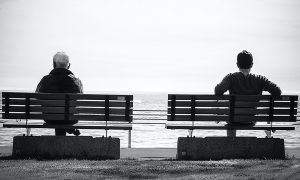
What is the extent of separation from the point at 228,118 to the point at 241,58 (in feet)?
3.48

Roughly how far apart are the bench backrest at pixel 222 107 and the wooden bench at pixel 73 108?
29.0 inches

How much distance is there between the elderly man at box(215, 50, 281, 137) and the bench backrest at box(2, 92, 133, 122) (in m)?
1.65

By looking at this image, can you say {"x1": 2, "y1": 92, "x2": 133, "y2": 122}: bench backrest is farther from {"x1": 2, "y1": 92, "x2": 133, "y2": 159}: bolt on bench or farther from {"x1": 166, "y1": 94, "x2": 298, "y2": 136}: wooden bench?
{"x1": 166, "y1": 94, "x2": 298, "y2": 136}: wooden bench

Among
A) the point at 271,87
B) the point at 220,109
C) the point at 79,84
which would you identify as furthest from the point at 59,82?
the point at 271,87

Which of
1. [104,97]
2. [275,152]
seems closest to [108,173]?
[104,97]

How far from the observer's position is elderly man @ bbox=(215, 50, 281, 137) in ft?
28.2

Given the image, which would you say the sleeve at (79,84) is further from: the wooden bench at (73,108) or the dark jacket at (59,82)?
the wooden bench at (73,108)

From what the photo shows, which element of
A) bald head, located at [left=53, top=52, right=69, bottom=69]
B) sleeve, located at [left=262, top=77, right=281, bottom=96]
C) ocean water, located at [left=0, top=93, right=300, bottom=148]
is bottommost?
ocean water, located at [left=0, top=93, right=300, bottom=148]

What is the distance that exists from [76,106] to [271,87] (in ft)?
10.1

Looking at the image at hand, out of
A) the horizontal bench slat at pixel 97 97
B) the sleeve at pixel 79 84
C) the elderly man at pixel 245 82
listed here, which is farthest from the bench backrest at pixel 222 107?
the sleeve at pixel 79 84

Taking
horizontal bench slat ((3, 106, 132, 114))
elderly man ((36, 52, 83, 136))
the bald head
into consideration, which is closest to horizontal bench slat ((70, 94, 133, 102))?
horizontal bench slat ((3, 106, 132, 114))

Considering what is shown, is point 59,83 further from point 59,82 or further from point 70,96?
point 70,96

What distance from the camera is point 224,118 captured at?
8336mm

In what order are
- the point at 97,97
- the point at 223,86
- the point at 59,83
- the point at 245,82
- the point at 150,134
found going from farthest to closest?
1. the point at 150,134
2. the point at 59,83
3. the point at 245,82
4. the point at 223,86
5. the point at 97,97
